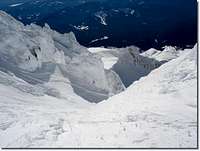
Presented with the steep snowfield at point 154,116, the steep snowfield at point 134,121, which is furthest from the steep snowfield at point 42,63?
the steep snowfield at point 154,116

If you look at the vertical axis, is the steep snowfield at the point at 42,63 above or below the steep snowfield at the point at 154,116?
above

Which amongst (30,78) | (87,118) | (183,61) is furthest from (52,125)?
(30,78)

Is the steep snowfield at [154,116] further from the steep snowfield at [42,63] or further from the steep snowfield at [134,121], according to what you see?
the steep snowfield at [42,63]

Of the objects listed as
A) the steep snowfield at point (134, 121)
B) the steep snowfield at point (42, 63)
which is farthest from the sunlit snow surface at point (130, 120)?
the steep snowfield at point (42, 63)

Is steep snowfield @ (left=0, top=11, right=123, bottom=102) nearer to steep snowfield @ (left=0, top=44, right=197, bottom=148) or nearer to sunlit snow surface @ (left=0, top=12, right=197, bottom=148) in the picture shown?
sunlit snow surface @ (left=0, top=12, right=197, bottom=148)

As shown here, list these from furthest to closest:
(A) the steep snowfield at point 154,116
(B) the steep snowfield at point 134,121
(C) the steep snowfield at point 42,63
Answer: (C) the steep snowfield at point 42,63, (B) the steep snowfield at point 134,121, (A) the steep snowfield at point 154,116

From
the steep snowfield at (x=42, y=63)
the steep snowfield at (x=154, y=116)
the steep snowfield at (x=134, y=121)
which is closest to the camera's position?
the steep snowfield at (x=154, y=116)

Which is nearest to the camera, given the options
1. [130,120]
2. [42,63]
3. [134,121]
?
[134,121]

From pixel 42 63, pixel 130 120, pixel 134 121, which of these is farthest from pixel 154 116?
pixel 42 63

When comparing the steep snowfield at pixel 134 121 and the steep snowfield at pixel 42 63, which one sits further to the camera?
the steep snowfield at pixel 42 63

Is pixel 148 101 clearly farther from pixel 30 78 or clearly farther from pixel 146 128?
pixel 30 78

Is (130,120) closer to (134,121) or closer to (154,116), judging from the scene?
(134,121)
